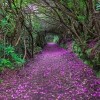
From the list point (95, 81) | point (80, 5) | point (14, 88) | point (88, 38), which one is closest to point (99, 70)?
point (95, 81)

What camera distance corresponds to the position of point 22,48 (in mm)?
19375

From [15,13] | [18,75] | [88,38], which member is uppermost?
[15,13]

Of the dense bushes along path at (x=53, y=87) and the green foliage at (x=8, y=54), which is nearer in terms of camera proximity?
the dense bushes along path at (x=53, y=87)

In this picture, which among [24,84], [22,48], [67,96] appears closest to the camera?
[67,96]

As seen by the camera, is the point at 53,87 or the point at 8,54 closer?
the point at 53,87

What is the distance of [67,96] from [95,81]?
6.02 ft

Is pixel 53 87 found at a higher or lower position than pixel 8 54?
lower

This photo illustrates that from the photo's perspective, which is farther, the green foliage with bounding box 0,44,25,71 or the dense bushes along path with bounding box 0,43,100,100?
the green foliage with bounding box 0,44,25,71

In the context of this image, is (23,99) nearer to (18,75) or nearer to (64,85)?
(64,85)

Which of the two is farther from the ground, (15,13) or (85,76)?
(15,13)

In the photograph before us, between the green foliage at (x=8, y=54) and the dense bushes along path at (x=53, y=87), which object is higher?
the green foliage at (x=8, y=54)

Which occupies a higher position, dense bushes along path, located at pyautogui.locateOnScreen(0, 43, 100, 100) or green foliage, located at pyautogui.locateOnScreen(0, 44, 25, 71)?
green foliage, located at pyautogui.locateOnScreen(0, 44, 25, 71)

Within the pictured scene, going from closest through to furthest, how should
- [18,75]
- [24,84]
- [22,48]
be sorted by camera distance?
1. [24,84]
2. [18,75]
3. [22,48]

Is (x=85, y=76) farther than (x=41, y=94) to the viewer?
Yes
